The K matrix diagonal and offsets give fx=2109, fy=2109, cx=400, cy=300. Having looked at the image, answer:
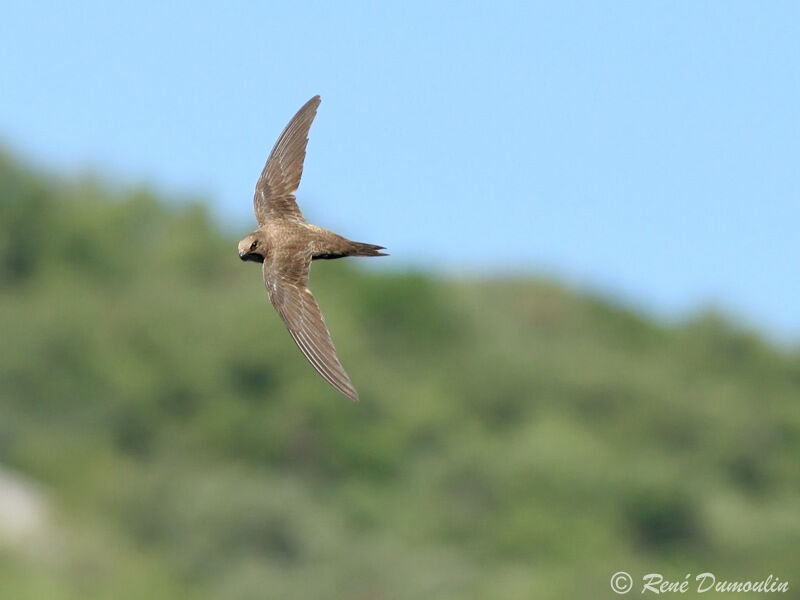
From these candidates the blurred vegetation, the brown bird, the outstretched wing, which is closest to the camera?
the brown bird

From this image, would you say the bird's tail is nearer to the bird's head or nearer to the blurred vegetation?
the bird's head

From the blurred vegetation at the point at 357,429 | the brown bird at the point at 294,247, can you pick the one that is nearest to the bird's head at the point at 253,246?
the brown bird at the point at 294,247

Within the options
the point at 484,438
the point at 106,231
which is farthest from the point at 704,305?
the point at 106,231

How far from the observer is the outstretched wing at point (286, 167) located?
13859 millimetres

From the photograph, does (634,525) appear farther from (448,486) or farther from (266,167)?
(266,167)

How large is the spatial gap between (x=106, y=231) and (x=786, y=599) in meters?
38.1

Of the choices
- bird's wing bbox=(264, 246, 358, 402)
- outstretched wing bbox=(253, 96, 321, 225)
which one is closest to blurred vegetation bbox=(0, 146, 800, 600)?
outstretched wing bbox=(253, 96, 321, 225)

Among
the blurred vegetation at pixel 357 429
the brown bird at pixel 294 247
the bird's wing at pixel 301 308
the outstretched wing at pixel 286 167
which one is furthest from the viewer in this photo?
the blurred vegetation at pixel 357 429

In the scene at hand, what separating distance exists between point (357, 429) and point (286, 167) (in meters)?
58.0

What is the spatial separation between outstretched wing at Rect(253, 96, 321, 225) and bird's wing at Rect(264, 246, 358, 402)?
725mm

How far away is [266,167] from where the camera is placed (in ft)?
45.5

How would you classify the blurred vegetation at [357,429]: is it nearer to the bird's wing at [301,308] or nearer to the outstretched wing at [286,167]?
the outstretched wing at [286,167]

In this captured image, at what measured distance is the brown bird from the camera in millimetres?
12438

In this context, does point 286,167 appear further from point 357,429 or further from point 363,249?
point 357,429
